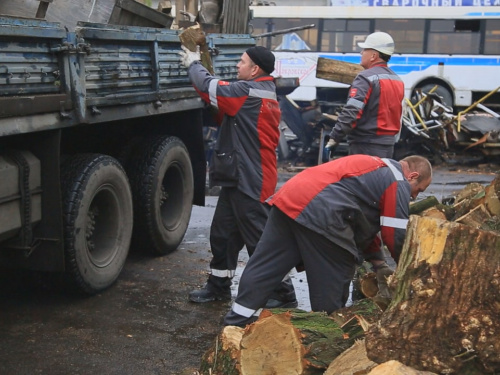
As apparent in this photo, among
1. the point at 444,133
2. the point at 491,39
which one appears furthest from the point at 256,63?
the point at 491,39

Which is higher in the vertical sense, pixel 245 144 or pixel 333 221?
pixel 245 144

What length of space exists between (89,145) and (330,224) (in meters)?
2.68

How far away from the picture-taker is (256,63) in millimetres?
5344

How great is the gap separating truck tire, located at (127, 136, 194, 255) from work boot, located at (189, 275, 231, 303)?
974 mm

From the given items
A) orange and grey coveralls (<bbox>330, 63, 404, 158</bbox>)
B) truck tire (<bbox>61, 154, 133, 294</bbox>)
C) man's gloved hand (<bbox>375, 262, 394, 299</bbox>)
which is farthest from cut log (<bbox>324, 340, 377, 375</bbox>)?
orange and grey coveralls (<bbox>330, 63, 404, 158</bbox>)

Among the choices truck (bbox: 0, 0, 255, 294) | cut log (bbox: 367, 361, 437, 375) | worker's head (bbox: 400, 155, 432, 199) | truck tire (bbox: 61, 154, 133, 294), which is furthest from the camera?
truck tire (bbox: 61, 154, 133, 294)

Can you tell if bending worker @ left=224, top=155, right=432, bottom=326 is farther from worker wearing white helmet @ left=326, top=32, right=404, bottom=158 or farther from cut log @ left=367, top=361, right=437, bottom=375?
worker wearing white helmet @ left=326, top=32, right=404, bottom=158

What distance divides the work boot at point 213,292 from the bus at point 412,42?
50.0ft

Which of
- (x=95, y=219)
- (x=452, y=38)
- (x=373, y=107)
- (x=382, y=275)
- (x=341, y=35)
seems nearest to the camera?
(x=382, y=275)

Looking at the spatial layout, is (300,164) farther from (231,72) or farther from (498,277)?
(498,277)

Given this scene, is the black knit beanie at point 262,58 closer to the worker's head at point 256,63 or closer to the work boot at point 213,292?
the worker's head at point 256,63

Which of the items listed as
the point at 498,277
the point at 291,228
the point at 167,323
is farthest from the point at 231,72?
the point at 498,277

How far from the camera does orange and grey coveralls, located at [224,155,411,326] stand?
13.0ft

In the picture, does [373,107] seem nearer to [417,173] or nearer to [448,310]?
[417,173]
